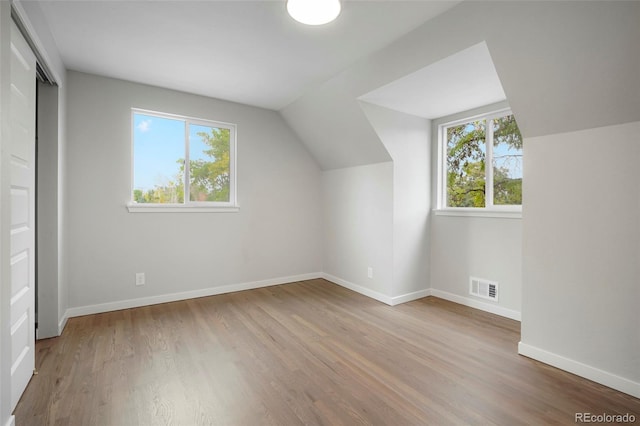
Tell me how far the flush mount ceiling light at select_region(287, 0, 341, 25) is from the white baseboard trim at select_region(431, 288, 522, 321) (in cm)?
302

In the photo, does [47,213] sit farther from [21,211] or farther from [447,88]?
[447,88]

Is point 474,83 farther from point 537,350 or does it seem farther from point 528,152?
point 537,350

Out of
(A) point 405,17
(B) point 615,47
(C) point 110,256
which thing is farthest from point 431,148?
(C) point 110,256

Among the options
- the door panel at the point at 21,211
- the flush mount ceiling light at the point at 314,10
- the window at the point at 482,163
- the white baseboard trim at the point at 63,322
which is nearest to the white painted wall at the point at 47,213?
the white baseboard trim at the point at 63,322

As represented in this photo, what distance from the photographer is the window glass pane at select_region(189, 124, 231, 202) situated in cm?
370

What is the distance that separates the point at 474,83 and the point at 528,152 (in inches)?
31.6

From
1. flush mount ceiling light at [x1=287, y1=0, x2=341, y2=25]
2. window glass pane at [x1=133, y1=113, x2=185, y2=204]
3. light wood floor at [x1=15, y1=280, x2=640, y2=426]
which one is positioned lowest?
light wood floor at [x1=15, y1=280, x2=640, y2=426]

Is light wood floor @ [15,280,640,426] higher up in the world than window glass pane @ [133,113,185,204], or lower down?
lower down

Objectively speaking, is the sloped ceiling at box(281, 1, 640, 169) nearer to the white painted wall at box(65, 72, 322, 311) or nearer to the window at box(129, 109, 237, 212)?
the white painted wall at box(65, 72, 322, 311)

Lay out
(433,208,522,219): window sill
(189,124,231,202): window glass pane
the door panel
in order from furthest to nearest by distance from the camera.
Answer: (189,124,231,202): window glass pane < (433,208,522,219): window sill < the door panel

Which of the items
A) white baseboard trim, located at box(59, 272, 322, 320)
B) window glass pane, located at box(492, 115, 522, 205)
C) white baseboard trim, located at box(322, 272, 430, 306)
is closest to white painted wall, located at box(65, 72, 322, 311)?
white baseboard trim, located at box(59, 272, 322, 320)

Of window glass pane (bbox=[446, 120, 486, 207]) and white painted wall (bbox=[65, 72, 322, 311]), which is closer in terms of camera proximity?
white painted wall (bbox=[65, 72, 322, 311])

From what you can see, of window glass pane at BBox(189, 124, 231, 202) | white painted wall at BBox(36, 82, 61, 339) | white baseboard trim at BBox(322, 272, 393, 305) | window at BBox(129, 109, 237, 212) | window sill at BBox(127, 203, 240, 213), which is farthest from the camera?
window glass pane at BBox(189, 124, 231, 202)

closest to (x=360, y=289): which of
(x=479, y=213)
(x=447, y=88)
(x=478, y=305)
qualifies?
(x=478, y=305)
